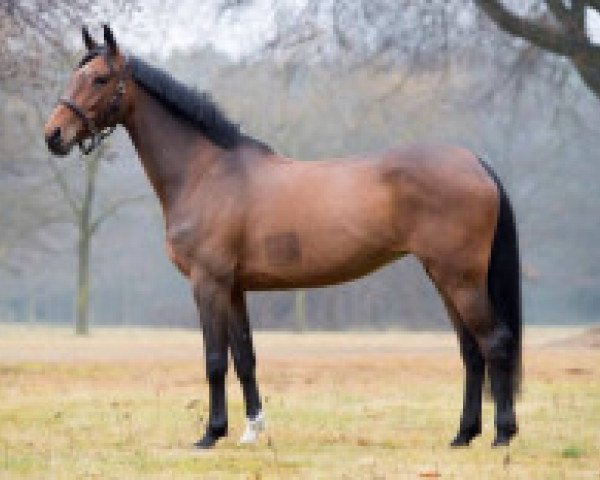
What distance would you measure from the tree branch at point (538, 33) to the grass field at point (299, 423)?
538cm

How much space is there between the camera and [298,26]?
2286 cm

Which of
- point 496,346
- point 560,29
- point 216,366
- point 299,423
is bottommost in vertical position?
point 560,29

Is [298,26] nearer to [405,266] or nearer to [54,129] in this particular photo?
[54,129]

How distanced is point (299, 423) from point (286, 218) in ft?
8.04

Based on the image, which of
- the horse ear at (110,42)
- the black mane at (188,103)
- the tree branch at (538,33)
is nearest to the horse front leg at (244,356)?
the black mane at (188,103)

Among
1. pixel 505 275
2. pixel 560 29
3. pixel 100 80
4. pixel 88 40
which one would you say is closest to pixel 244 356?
pixel 505 275

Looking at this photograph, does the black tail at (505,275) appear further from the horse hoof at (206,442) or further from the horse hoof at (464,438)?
the horse hoof at (206,442)

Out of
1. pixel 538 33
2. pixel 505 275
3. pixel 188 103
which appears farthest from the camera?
pixel 538 33

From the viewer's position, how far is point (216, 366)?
9820 millimetres

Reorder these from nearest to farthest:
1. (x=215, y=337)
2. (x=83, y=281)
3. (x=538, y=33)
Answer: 1. (x=215, y=337)
2. (x=538, y=33)
3. (x=83, y=281)

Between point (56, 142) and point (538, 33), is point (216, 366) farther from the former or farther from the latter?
point (538, 33)

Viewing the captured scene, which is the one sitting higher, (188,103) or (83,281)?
(188,103)

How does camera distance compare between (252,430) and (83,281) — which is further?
(83,281)

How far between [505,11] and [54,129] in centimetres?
1488
